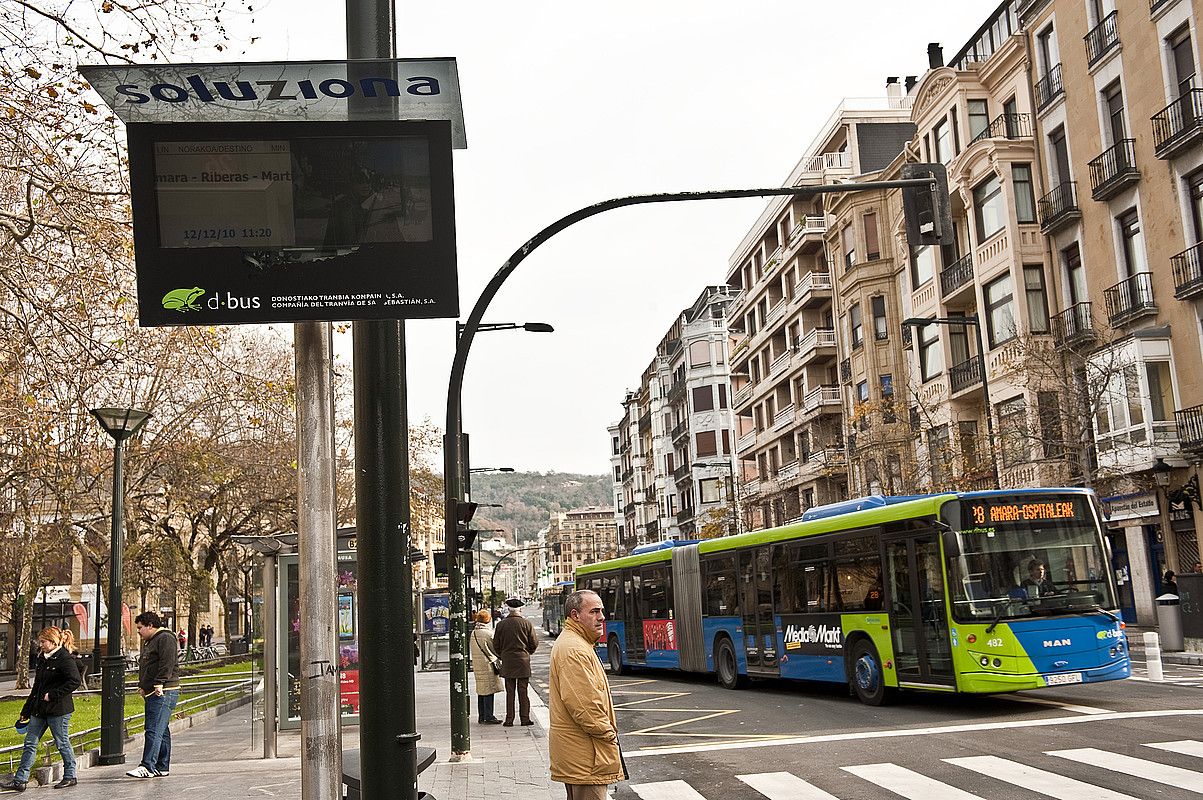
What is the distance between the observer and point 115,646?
49.0 feet

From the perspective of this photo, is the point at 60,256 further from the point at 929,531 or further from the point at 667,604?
the point at 667,604

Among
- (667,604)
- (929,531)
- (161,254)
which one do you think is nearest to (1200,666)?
(929,531)

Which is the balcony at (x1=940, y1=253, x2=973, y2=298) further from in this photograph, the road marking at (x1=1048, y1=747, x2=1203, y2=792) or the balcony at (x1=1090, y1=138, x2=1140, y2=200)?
the road marking at (x1=1048, y1=747, x2=1203, y2=792)

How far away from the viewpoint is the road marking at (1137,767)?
9.95 meters

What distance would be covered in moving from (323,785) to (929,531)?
41.9 feet

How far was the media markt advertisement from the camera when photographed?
1878 centimetres

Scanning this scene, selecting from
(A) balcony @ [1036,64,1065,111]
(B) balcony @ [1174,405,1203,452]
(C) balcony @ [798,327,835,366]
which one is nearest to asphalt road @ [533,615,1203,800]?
(B) balcony @ [1174,405,1203,452]

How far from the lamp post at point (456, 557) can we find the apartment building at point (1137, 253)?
2098 centimetres

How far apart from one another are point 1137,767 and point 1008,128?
32.0m

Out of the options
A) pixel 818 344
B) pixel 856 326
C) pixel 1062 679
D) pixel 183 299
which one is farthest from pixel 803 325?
pixel 183 299

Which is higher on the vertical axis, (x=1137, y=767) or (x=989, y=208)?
(x=989, y=208)

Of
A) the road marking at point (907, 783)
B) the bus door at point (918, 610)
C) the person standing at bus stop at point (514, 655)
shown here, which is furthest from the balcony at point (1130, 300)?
the road marking at point (907, 783)

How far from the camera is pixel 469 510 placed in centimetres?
1425

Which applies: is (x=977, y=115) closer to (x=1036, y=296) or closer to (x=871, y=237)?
(x=1036, y=296)
